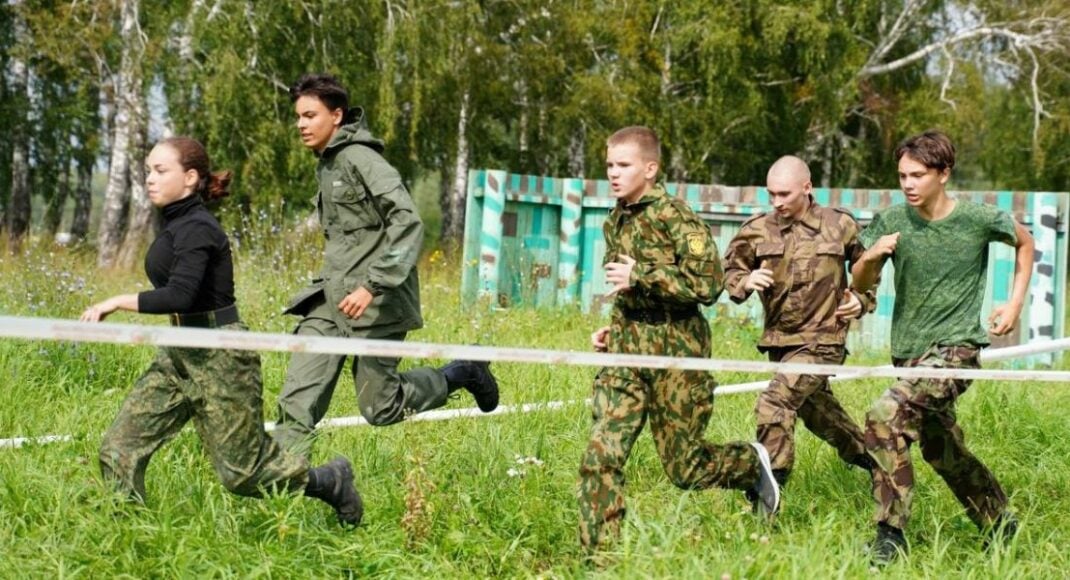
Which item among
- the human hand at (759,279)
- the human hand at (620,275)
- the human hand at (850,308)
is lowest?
the human hand at (850,308)

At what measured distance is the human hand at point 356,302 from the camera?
5.06 meters

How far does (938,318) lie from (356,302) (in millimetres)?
2315

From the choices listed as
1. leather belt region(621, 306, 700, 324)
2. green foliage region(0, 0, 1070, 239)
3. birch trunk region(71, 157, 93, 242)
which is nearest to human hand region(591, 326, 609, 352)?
leather belt region(621, 306, 700, 324)

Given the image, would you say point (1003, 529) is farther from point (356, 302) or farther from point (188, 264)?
point (188, 264)

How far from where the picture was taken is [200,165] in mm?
4434

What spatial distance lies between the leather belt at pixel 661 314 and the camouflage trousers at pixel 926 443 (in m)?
0.83

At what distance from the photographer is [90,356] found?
7.13 metres

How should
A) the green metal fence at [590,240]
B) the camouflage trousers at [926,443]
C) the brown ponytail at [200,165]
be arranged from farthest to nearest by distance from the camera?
the green metal fence at [590,240], the camouflage trousers at [926,443], the brown ponytail at [200,165]

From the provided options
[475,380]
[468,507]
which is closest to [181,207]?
[468,507]

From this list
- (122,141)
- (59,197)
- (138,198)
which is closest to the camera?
(122,141)

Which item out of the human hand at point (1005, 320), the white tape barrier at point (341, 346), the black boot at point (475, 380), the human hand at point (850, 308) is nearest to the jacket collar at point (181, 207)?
the white tape barrier at point (341, 346)

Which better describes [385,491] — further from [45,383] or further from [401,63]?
[401,63]

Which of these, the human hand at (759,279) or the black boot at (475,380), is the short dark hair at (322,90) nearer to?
the black boot at (475,380)

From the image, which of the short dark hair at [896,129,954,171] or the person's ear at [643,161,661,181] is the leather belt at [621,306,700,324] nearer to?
the person's ear at [643,161,661,181]
